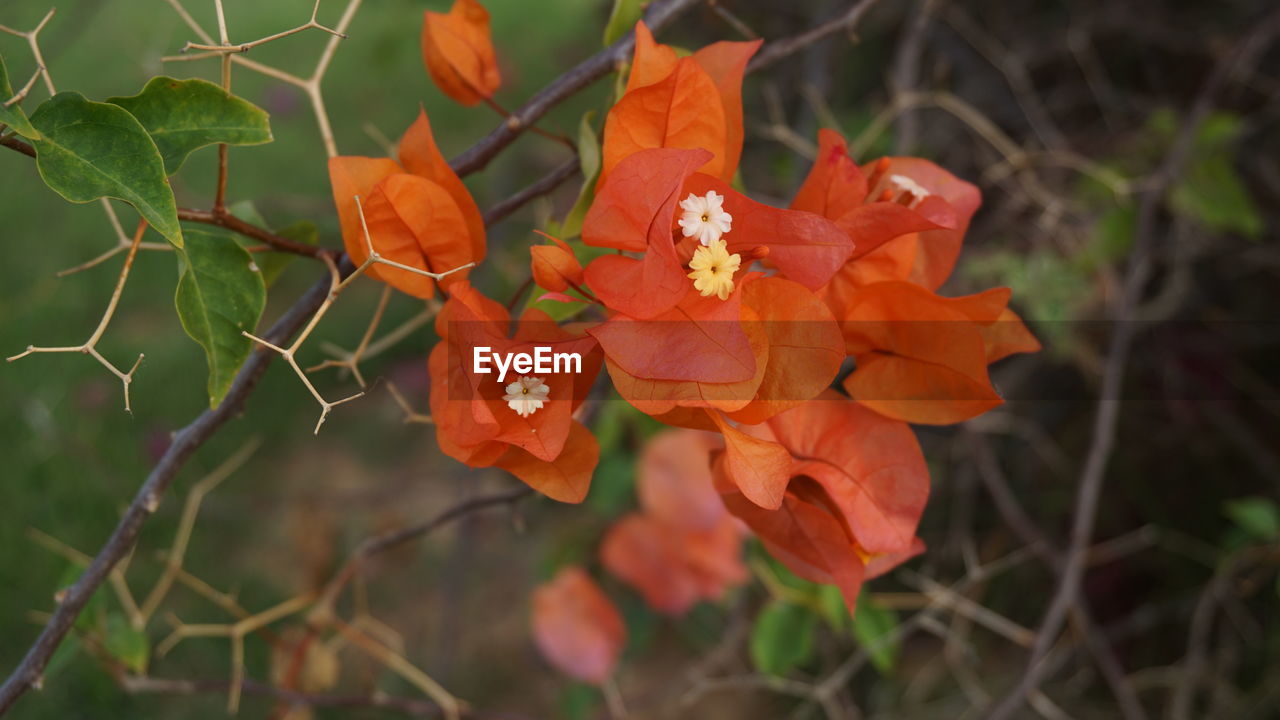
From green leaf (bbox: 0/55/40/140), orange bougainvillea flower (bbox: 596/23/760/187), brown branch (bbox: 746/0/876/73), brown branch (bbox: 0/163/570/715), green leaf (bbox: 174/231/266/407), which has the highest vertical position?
green leaf (bbox: 0/55/40/140)

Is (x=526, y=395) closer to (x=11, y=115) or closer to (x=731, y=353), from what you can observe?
(x=731, y=353)

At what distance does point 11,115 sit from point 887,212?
28 cm

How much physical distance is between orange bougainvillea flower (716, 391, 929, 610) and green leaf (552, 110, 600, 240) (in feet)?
0.34

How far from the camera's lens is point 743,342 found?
272 millimetres

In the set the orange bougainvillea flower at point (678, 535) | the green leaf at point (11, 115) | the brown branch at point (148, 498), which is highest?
the green leaf at point (11, 115)

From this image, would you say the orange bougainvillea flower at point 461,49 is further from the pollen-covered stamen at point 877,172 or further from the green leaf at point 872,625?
the green leaf at point 872,625

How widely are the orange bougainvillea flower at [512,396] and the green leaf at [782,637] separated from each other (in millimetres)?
500

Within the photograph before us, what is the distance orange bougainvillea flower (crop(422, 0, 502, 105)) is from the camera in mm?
396

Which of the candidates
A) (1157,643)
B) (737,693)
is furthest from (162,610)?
(1157,643)

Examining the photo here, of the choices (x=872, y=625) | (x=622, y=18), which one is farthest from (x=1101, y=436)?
(x=622, y=18)

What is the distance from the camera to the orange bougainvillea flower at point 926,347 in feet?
1.07

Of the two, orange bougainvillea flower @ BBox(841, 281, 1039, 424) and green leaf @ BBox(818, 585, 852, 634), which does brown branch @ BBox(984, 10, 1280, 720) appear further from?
orange bougainvillea flower @ BBox(841, 281, 1039, 424)

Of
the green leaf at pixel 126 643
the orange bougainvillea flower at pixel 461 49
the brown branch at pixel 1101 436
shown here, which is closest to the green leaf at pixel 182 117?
the orange bougainvillea flower at pixel 461 49

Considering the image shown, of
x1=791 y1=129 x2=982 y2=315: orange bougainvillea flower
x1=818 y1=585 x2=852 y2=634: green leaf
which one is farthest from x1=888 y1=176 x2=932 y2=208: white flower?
x1=818 y1=585 x2=852 y2=634: green leaf
